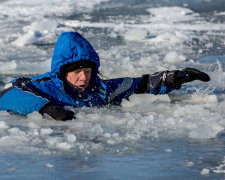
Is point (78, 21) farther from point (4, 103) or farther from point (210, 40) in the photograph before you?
point (4, 103)

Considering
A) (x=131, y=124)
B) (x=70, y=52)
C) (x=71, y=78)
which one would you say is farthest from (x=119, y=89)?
(x=131, y=124)

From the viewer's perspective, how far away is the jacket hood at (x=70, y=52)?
4.12 metres

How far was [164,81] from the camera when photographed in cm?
450

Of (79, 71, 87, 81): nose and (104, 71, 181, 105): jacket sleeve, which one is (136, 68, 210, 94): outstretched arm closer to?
(104, 71, 181, 105): jacket sleeve

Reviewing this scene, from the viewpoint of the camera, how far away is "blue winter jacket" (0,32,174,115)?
405 cm

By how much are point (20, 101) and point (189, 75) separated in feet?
4.97

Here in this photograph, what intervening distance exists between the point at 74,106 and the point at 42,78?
0.40 m

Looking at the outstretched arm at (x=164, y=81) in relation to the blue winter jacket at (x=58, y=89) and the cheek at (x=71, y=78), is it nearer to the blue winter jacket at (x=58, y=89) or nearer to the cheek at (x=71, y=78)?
the blue winter jacket at (x=58, y=89)

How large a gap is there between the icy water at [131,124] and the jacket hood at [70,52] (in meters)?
0.44

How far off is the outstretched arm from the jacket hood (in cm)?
64

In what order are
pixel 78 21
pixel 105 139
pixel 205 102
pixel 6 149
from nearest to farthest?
pixel 6 149
pixel 105 139
pixel 205 102
pixel 78 21

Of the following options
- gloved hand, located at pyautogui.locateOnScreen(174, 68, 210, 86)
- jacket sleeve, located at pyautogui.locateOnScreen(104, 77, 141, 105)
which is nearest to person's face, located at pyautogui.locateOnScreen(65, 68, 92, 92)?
jacket sleeve, located at pyautogui.locateOnScreen(104, 77, 141, 105)

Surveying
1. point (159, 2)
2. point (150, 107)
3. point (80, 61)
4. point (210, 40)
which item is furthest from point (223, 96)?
point (159, 2)

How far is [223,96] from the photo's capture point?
4727 mm
